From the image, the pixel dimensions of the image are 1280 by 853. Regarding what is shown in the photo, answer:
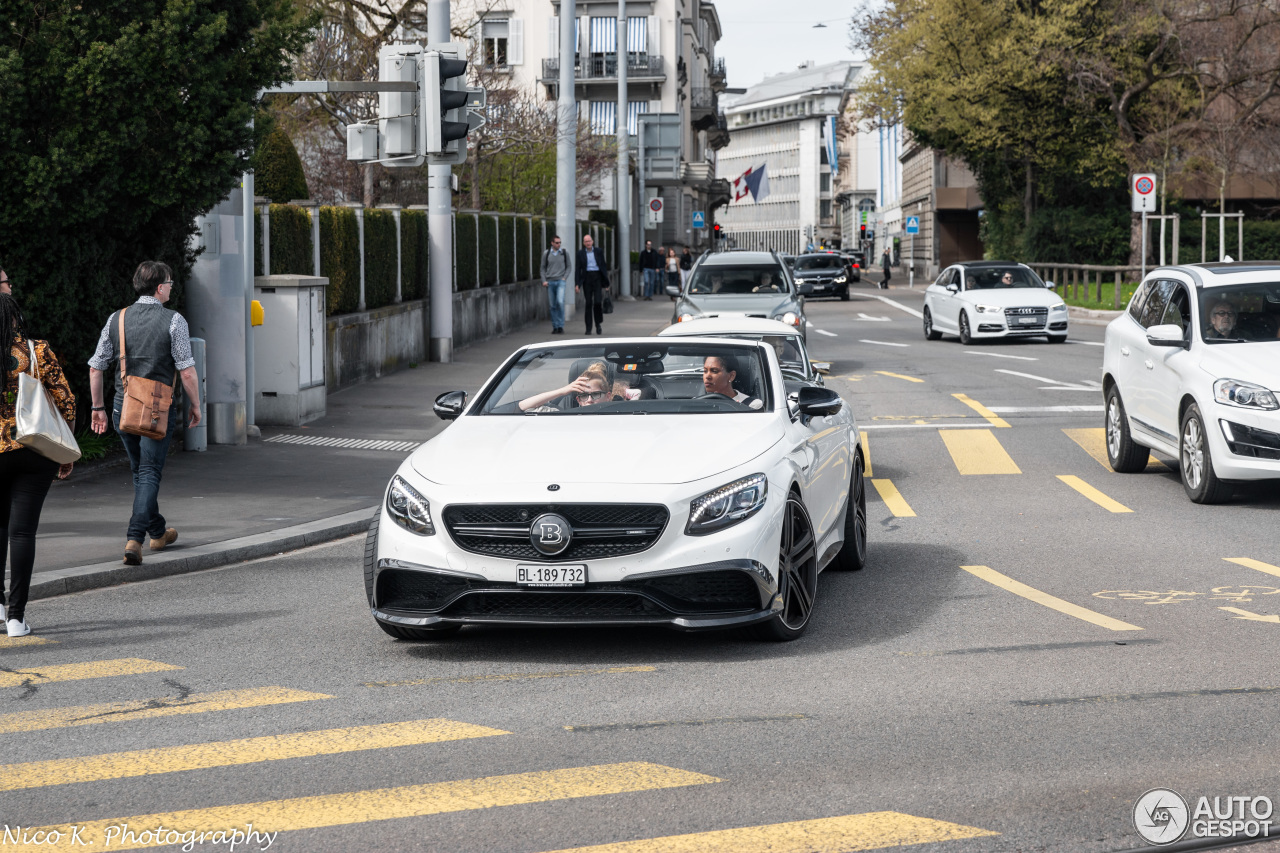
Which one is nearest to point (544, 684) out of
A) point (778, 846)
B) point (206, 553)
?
point (778, 846)

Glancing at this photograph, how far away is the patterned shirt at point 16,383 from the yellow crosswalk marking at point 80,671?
1.14 meters

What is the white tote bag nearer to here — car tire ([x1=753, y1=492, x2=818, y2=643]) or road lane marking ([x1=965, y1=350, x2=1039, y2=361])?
car tire ([x1=753, y1=492, x2=818, y2=643])

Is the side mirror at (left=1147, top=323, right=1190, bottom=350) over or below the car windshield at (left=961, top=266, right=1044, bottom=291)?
below

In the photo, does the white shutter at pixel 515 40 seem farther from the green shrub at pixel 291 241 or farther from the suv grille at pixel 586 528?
the suv grille at pixel 586 528

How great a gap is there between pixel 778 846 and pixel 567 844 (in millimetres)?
562

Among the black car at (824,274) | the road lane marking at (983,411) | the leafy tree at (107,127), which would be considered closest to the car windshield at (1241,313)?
the road lane marking at (983,411)

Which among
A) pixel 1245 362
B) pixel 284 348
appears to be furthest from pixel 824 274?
pixel 1245 362

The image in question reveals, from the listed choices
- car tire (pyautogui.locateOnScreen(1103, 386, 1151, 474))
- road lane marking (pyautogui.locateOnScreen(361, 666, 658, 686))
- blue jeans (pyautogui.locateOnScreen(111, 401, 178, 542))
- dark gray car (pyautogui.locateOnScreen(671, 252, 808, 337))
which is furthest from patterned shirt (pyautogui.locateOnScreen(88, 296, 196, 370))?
dark gray car (pyautogui.locateOnScreen(671, 252, 808, 337))

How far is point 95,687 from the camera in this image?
6.55 meters

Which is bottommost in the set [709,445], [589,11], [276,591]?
[276,591]

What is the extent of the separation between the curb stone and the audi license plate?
346 cm

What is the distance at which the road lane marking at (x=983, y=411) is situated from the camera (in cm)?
1722

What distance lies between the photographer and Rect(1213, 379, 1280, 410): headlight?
1102 cm

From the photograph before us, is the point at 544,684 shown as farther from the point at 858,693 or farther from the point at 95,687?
A: the point at 95,687
